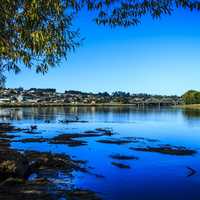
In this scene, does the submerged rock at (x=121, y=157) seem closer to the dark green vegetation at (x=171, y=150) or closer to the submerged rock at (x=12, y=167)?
the dark green vegetation at (x=171, y=150)

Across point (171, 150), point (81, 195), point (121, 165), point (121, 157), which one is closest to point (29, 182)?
point (81, 195)

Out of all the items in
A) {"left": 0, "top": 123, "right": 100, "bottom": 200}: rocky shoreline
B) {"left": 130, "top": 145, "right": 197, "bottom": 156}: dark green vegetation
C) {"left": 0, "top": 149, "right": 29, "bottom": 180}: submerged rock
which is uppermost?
{"left": 0, "top": 149, "right": 29, "bottom": 180}: submerged rock

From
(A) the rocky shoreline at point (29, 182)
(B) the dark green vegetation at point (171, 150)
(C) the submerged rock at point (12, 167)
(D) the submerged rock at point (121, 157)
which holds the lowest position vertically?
(B) the dark green vegetation at point (171, 150)

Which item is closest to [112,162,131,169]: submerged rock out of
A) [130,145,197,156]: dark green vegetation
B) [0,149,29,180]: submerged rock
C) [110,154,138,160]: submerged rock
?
[110,154,138,160]: submerged rock

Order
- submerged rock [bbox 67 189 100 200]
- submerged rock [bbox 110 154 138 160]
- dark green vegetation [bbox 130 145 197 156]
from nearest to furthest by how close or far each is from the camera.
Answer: submerged rock [bbox 67 189 100 200] → submerged rock [bbox 110 154 138 160] → dark green vegetation [bbox 130 145 197 156]

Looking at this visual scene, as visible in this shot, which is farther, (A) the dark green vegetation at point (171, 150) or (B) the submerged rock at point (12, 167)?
(A) the dark green vegetation at point (171, 150)

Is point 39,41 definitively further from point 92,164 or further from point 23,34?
point 92,164

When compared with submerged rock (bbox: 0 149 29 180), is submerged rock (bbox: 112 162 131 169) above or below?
below

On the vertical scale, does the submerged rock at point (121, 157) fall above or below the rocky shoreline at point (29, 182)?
below

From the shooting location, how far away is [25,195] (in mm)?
18250

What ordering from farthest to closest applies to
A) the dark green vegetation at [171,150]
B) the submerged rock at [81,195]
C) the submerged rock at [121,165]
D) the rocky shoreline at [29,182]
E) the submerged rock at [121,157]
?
1. the dark green vegetation at [171,150]
2. the submerged rock at [121,157]
3. the submerged rock at [121,165]
4. the submerged rock at [81,195]
5. the rocky shoreline at [29,182]

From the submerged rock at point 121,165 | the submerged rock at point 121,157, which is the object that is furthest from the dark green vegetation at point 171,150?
the submerged rock at point 121,165

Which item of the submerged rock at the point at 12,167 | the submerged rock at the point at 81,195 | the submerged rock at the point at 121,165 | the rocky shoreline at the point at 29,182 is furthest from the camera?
the submerged rock at the point at 121,165

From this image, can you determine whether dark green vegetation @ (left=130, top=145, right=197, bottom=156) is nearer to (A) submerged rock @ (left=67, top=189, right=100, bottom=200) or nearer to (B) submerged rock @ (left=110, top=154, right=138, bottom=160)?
(B) submerged rock @ (left=110, top=154, right=138, bottom=160)
